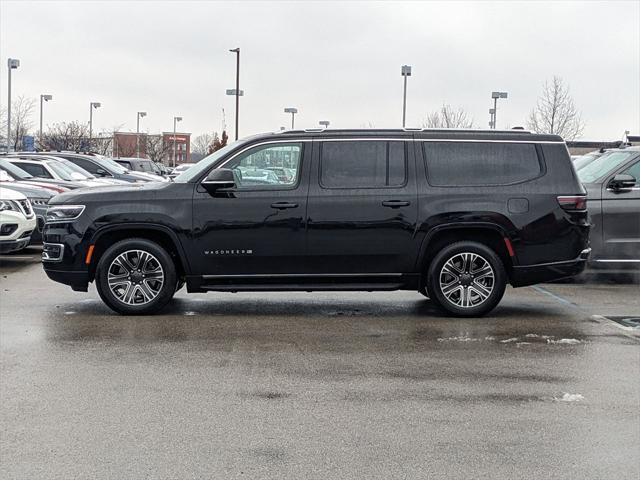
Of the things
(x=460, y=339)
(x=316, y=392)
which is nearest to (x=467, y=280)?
(x=460, y=339)

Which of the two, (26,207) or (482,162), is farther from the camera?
(26,207)

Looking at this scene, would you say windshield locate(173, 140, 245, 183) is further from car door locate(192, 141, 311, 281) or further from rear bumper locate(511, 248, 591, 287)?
rear bumper locate(511, 248, 591, 287)

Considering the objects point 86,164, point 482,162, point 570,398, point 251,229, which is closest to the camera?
point 570,398

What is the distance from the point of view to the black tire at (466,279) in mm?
9523

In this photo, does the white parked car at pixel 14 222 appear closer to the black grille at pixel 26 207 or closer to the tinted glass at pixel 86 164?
the black grille at pixel 26 207

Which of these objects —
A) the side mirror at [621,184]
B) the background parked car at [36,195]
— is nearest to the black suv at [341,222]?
the side mirror at [621,184]

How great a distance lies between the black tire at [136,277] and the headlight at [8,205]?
5207 mm

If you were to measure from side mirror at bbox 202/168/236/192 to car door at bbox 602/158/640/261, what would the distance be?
17.8 feet

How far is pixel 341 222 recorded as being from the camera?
9.45m

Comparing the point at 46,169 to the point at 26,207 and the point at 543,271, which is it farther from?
the point at 543,271

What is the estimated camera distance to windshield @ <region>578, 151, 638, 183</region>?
41.4 feet

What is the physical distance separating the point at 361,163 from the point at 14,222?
6720mm

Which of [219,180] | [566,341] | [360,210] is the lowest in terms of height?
[566,341]

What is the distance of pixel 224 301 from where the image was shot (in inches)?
426
